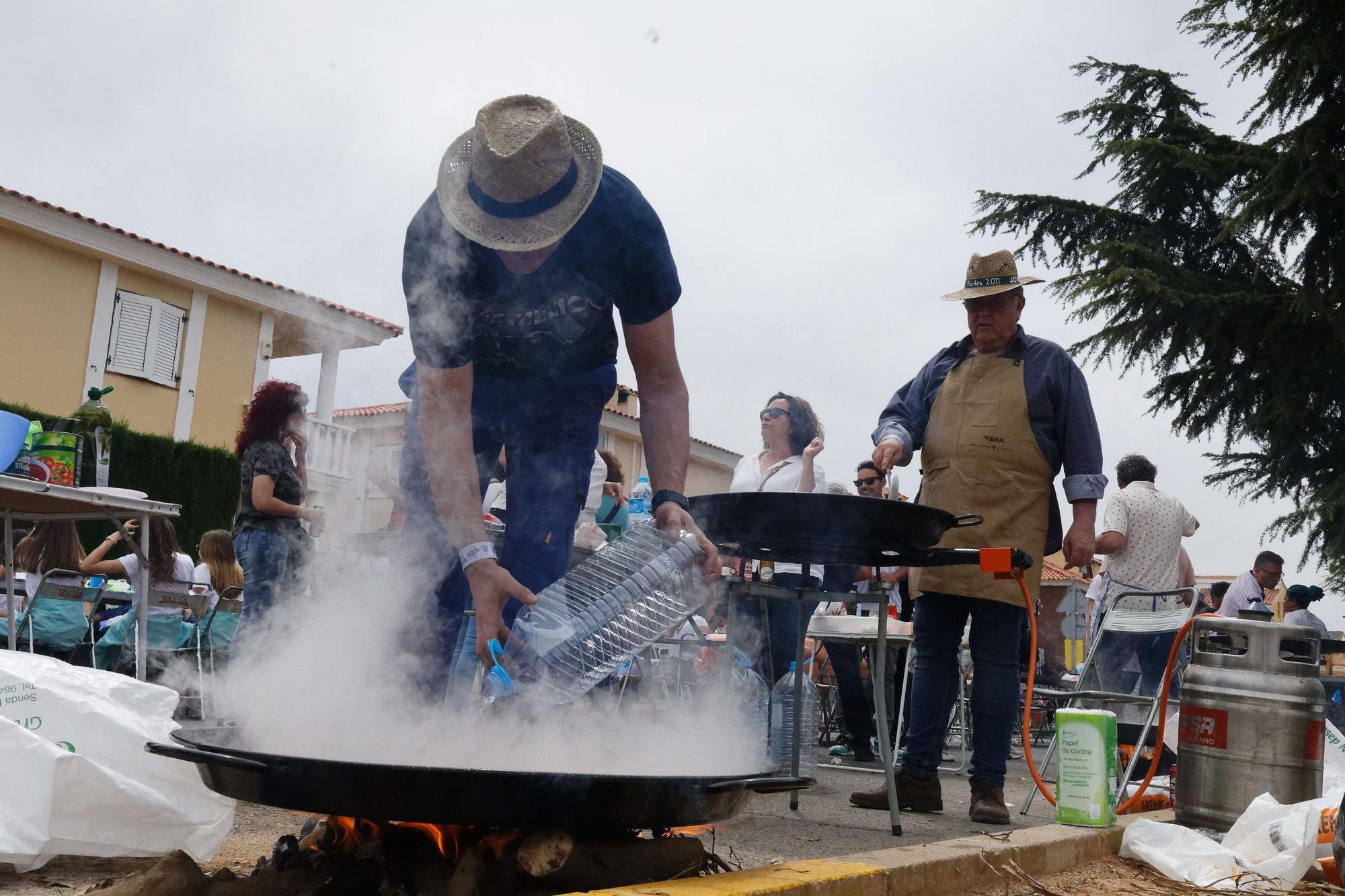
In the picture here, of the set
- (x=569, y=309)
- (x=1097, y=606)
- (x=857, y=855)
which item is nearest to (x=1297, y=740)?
(x=857, y=855)

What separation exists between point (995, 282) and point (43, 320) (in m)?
13.0

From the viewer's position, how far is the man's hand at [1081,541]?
12.4 ft

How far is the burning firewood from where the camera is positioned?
68.3 inches

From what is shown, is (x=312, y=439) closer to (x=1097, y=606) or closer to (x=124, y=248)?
(x=124, y=248)

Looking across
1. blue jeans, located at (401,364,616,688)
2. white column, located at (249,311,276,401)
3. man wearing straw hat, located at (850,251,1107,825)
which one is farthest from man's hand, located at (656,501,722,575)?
white column, located at (249,311,276,401)

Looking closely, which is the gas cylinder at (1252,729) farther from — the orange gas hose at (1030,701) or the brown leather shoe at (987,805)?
the brown leather shoe at (987,805)

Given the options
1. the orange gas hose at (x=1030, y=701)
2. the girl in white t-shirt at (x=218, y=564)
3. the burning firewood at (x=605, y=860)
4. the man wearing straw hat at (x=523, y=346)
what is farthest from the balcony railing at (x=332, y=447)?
the burning firewood at (x=605, y=860)

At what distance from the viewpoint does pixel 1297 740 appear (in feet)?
Answer: 10.9

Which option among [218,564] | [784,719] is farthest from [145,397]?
[784,719]

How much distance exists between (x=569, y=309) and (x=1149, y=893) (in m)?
2.07

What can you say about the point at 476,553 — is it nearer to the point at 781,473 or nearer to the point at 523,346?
the point at 523,346

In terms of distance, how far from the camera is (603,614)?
3.13 meters

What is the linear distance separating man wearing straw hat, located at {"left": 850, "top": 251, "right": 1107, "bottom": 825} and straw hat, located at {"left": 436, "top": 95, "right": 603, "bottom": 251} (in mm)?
1689

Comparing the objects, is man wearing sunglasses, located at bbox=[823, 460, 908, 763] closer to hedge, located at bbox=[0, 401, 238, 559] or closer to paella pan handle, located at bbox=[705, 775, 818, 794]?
paella pan handle, located at bbox=[705, 775, 818, 794]
